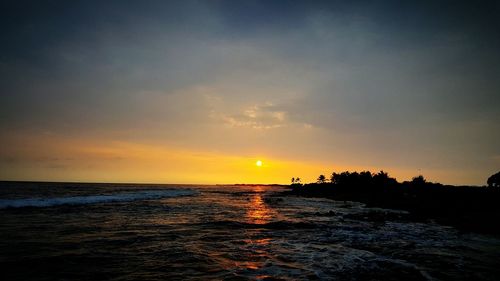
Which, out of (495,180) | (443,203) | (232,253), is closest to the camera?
(232,253)

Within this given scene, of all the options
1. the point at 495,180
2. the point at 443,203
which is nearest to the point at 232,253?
the point at 443,203

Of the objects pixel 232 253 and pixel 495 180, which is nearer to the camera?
pixel 232 253

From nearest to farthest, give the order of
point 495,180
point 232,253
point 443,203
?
point 232,253
point 443,203
point 495,180

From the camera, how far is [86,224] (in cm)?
1994

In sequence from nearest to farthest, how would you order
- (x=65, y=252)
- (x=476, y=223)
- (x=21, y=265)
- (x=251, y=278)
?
1. (x=251, y=278)
2. (x=21, y=265)
3. (x=65, y=252)
4. (x=476, y=223)

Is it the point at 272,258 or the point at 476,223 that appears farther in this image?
the point at 476,223

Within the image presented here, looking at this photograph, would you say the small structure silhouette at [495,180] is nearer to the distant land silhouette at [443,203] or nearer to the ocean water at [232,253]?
the distant land silhouette at [443,203]

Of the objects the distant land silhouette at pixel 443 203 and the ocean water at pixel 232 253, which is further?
the distant land silhouette at pixel 443 203

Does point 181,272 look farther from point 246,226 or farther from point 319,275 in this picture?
point 246,226

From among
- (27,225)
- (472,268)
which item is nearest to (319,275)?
(472,268)

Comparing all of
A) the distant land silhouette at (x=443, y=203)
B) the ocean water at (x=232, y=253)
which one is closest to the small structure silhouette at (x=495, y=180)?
the distant land silhouette at (x=443, y=203)

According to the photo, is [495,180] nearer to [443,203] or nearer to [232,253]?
[443,203]

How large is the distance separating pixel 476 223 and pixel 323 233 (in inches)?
522

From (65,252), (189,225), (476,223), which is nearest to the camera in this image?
(65,252)
